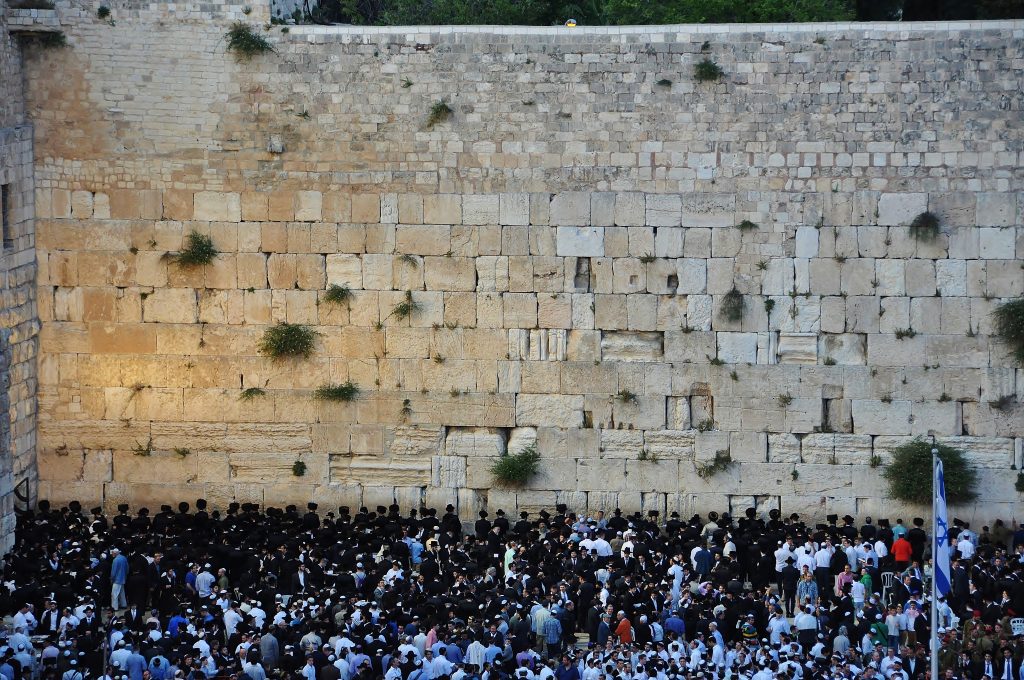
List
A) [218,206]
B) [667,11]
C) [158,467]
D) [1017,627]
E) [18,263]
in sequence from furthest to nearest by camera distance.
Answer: [667,11] < [158,467] < [218,206] < [18,263] < [1017,627]

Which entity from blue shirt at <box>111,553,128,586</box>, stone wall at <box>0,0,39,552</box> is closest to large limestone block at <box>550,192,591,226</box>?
stone wall at <box>0,0,39,552</box>

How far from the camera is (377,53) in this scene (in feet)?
96.8

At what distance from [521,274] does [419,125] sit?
243 centimetres

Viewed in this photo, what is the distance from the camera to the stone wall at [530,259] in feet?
94.7

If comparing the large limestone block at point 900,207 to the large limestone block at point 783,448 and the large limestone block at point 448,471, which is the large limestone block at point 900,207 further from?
the large limestone block at point 448,471

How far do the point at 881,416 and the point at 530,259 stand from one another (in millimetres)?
5122

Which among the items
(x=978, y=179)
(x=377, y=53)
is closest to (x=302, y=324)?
(x=377, y=53)

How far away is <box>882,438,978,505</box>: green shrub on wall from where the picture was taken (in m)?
28.6

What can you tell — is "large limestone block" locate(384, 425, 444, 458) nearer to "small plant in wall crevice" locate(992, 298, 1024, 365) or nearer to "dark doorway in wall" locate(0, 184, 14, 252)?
"dark doorway in wall" locate(0, 184, 14, 252)

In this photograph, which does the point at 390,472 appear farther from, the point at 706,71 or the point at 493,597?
the point at 706,71

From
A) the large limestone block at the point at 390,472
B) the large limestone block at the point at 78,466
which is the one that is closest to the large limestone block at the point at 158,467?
the large limestone block at the point at 78,466

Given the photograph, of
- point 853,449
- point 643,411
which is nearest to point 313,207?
point 643,411

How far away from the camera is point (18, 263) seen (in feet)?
96.6

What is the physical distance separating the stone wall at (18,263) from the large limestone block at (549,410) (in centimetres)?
668
